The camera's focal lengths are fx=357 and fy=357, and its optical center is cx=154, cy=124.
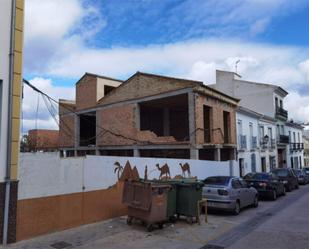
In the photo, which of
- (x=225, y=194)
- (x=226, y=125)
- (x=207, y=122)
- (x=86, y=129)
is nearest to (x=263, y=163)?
(x=226, y=125)

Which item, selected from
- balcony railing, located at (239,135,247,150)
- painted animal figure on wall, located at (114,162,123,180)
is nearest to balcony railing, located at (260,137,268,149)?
balcony railing, located at (239,135,247,150)

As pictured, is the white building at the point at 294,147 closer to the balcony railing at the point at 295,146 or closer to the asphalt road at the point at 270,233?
the balcony railing at the point at 295,146

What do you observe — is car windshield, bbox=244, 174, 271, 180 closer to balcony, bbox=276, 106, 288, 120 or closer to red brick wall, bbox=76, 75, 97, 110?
red brick wall, bbox=76, 75, 97, 110

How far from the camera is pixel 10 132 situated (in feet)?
29.0

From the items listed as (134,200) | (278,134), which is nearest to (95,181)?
(134,200)

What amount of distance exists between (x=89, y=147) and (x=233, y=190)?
20531 mm

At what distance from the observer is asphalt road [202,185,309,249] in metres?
9.19

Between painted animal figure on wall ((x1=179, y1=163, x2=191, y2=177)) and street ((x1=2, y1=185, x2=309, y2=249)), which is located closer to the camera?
street ((x1=2, y1=185, x2=309, y2=249))

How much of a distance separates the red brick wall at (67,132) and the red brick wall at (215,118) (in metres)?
16.0

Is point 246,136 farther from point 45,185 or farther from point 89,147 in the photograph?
point 45,185

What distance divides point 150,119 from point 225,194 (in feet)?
65.9

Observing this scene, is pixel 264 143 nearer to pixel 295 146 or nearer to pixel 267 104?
pixel 267 104

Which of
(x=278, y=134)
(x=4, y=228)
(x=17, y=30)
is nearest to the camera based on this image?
(x=4, y=228)

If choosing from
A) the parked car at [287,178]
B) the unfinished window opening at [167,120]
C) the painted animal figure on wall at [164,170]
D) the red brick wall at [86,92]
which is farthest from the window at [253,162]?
the painted animal figure on wall at [164,170]
